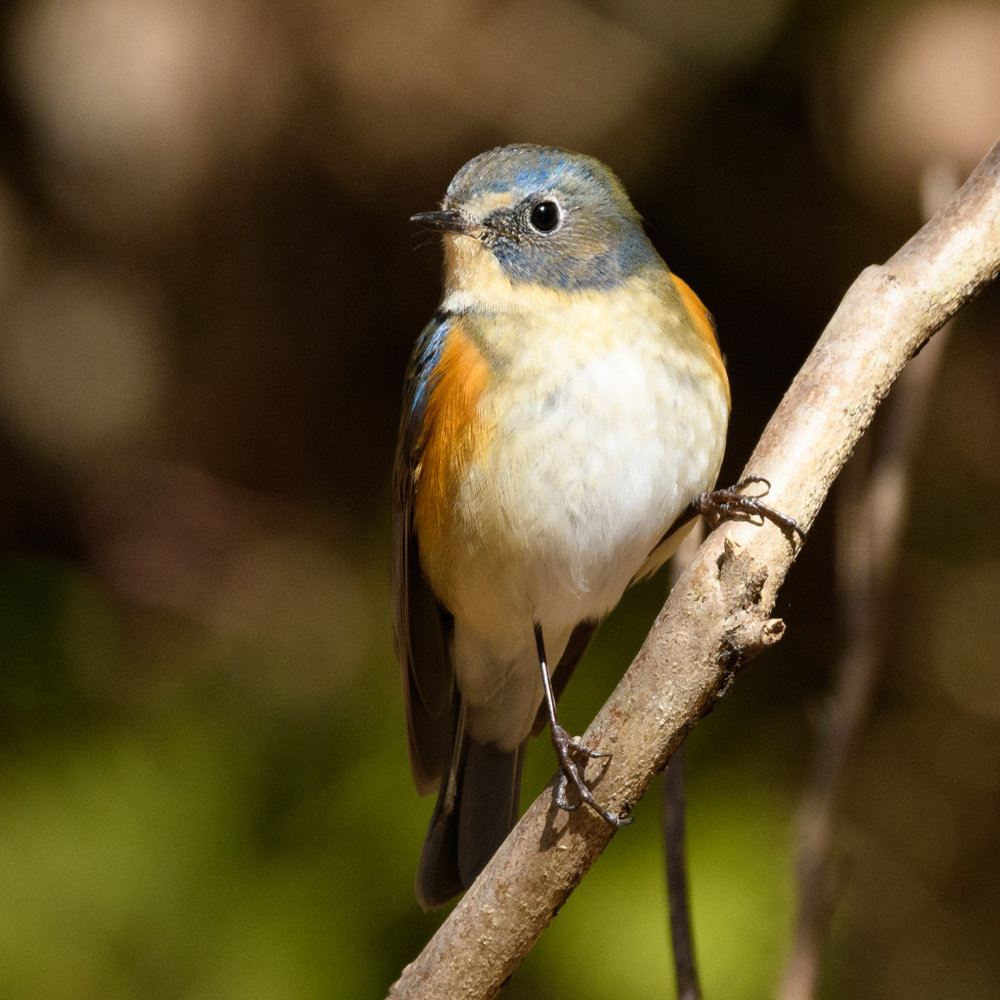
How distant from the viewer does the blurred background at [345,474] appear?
11.1 feet

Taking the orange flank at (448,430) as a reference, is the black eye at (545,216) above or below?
above

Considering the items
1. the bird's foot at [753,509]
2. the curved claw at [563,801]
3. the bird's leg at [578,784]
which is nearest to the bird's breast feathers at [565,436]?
the bird's foot at [753,509]

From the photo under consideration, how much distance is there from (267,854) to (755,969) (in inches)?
53.4

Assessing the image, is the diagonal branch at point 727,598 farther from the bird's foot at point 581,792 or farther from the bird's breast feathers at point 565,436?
the bird's breast feathers at point 565,436

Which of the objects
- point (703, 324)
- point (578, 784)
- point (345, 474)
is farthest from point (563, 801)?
point (345, 474)

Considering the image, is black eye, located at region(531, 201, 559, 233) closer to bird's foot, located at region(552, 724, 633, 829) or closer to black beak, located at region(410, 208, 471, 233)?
black beak, located at region(410, 208, 471, 233)

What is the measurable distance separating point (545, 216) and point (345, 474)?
2041 mm

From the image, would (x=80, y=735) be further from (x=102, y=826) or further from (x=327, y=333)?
(x=327, y=333)

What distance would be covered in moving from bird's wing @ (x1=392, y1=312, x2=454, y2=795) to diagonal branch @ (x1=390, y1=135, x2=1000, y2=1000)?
99cm

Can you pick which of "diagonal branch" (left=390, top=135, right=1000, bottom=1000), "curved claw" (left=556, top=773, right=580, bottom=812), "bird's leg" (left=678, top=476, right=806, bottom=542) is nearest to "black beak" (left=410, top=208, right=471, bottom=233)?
"bird's leg" (left=678, top=476, right=806, bottom=542)

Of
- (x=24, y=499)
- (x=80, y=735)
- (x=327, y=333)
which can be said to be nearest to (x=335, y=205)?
(x=327, y=333)

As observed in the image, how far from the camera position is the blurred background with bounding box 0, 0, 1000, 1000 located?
338 centimetres

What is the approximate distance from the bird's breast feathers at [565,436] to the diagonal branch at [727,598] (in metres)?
0.54

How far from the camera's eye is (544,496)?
2500 millimetres
